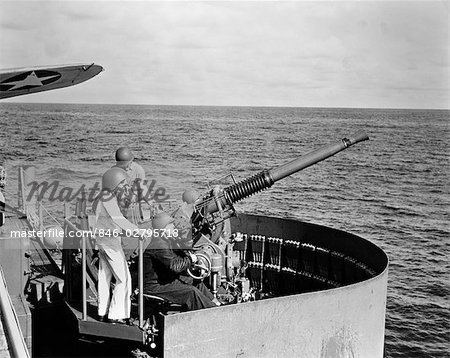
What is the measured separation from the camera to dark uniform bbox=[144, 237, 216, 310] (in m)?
7.36

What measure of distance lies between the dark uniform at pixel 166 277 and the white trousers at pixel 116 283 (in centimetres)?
43

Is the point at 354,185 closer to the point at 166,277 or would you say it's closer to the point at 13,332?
the point at 166,277

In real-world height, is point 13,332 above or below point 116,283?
above

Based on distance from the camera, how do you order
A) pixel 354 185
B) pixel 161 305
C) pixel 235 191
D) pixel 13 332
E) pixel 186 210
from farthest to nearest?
1. pixel 354 185
2. pixel 235 191
3. pixel 186 210
4. pixel 161 305
5. pixel 13 332

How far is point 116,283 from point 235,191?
4458 mm

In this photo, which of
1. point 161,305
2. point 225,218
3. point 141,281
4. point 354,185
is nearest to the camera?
point 141,281

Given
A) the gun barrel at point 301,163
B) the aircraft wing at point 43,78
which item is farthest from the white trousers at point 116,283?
the aircraft wing at point 43,78

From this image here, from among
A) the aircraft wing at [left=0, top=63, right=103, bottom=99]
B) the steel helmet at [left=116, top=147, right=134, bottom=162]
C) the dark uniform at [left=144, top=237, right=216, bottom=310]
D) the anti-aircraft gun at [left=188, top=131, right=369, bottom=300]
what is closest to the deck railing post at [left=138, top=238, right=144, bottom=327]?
the dark uniform at [left=144, top=237, right=216, bottom=310]

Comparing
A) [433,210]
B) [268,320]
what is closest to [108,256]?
[268,320]

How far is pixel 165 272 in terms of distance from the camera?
7.43 m

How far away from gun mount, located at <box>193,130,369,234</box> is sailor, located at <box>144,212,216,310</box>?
322 cm

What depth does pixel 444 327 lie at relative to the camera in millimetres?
17266

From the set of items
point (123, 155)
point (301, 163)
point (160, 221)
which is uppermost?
point (123, 155)

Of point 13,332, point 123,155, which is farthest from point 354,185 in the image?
point 13,332
